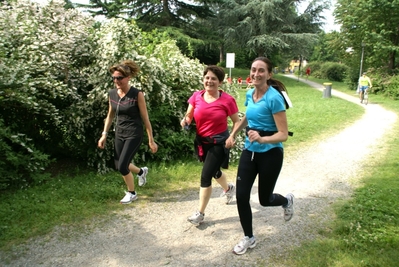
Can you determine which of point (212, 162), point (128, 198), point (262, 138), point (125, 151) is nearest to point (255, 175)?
point (262, 138)

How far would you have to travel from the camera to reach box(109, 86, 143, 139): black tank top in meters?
4.39

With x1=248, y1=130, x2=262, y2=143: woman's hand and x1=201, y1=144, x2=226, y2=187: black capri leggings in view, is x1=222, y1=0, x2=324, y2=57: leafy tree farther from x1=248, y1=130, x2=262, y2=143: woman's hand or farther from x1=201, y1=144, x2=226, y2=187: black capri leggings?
x1=248, y1=130, x2=262, y2=143: woman's hand

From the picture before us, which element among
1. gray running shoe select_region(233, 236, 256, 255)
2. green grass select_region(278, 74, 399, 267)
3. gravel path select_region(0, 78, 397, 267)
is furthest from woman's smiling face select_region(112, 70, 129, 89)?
green grass select_region(278, 74, 399, 267)

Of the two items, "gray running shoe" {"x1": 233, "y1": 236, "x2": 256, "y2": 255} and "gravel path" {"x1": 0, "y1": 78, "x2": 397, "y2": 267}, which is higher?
"gray running shoe" {"x1": 233, "y1": 236, "x2": 256, "y2": 255}

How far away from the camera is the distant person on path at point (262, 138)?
318cm

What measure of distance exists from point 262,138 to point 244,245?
1174 millimetres

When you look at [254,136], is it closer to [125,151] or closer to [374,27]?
[125,151]

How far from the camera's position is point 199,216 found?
4121mm

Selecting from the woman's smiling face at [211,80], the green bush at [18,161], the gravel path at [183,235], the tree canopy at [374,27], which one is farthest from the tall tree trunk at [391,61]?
the green bush at [18,161]

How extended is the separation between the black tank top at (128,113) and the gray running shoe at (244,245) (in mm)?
1915

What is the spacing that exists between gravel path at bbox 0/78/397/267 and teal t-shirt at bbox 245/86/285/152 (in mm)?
1123

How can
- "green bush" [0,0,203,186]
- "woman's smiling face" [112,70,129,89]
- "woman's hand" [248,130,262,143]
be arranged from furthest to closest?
"green bush" [0,0,203,186] < "woman's smiling face" [112,70,129,89] < "woman's hand" [248,130,262,143]

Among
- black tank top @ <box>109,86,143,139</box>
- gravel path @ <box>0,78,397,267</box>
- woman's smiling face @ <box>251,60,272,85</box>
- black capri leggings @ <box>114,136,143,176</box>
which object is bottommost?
gravel path @ <box>0,78,397,267</box>

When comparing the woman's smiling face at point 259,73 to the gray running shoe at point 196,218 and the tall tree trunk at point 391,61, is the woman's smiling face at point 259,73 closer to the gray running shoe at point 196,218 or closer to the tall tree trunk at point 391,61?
the gray running shoe at point 196,218
